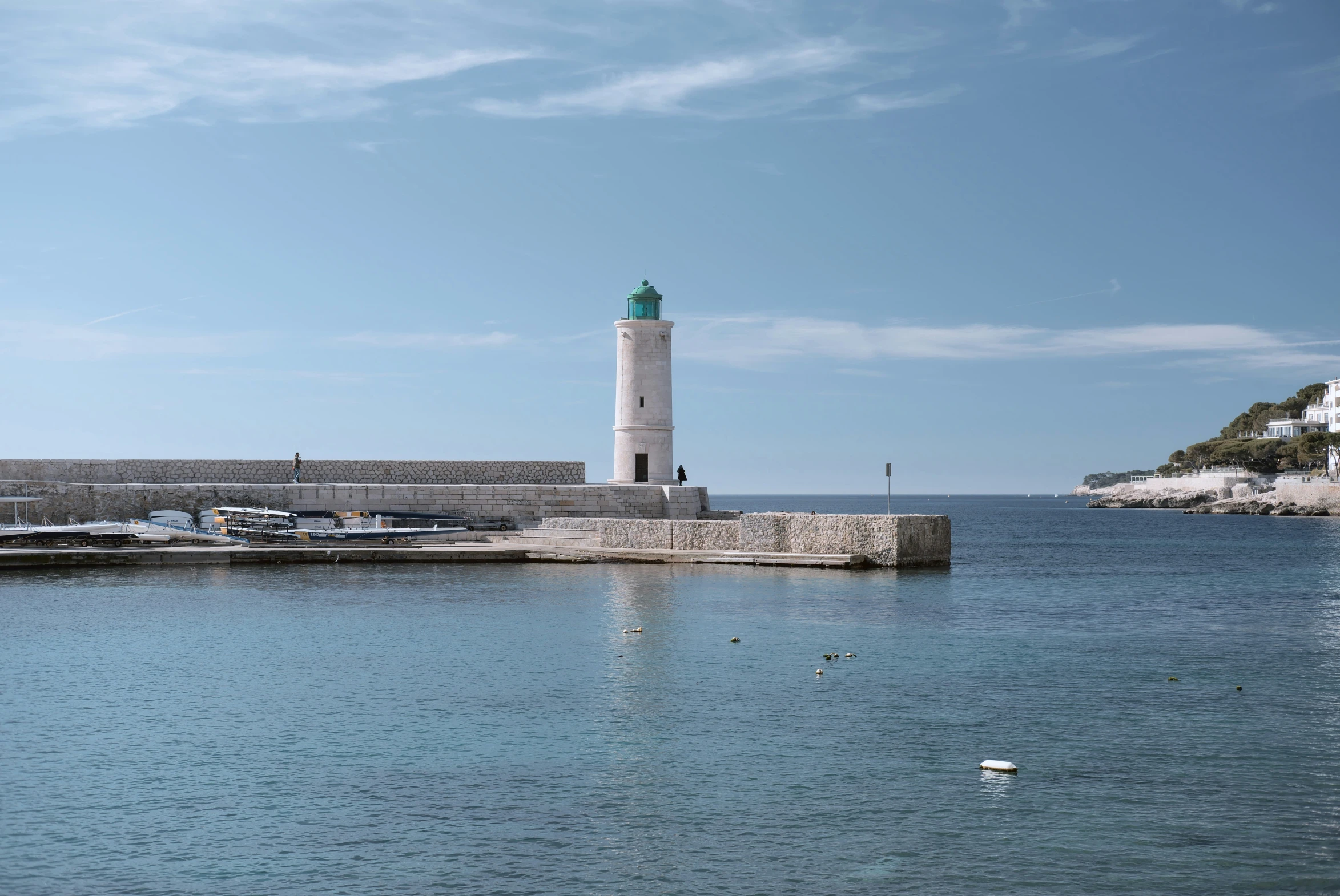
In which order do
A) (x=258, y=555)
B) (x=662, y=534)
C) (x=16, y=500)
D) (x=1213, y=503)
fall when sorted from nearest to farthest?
(x=258, y=555)
(x=662, y=534)
(x=16, y=500)
(x=1213, y=503)

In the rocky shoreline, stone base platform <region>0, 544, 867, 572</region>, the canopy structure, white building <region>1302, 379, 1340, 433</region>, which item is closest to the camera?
stone base platform <region>0, 544, 867, 572</region>

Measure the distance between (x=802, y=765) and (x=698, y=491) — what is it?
1037 inches

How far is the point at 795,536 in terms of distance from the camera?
2761 centimetres

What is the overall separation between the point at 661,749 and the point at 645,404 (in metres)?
26.4

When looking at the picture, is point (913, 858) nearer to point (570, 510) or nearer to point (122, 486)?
point (570, 510)

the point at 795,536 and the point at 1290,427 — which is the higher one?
the point at 1290,427

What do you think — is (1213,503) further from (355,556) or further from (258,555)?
(258,555)

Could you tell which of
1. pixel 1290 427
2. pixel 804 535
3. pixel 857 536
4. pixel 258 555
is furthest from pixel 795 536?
pixel 1290 427

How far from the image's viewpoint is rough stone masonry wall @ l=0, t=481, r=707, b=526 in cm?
3388

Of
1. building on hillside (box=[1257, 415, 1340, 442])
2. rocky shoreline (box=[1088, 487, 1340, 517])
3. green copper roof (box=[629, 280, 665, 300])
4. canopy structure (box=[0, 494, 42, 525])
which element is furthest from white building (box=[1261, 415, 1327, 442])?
canopy structure (box=[0, 494, 42, 525])

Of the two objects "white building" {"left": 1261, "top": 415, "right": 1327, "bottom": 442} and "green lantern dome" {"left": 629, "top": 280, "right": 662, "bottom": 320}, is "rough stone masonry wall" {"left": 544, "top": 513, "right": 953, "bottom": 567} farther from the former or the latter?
"white building" {"left": 1261, "top": 415, "right": 1327, "bottom": 442}

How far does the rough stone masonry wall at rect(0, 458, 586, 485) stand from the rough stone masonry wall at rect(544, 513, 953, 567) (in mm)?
7017

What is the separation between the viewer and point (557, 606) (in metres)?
20.4

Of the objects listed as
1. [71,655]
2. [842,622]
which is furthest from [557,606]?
[71,655]
